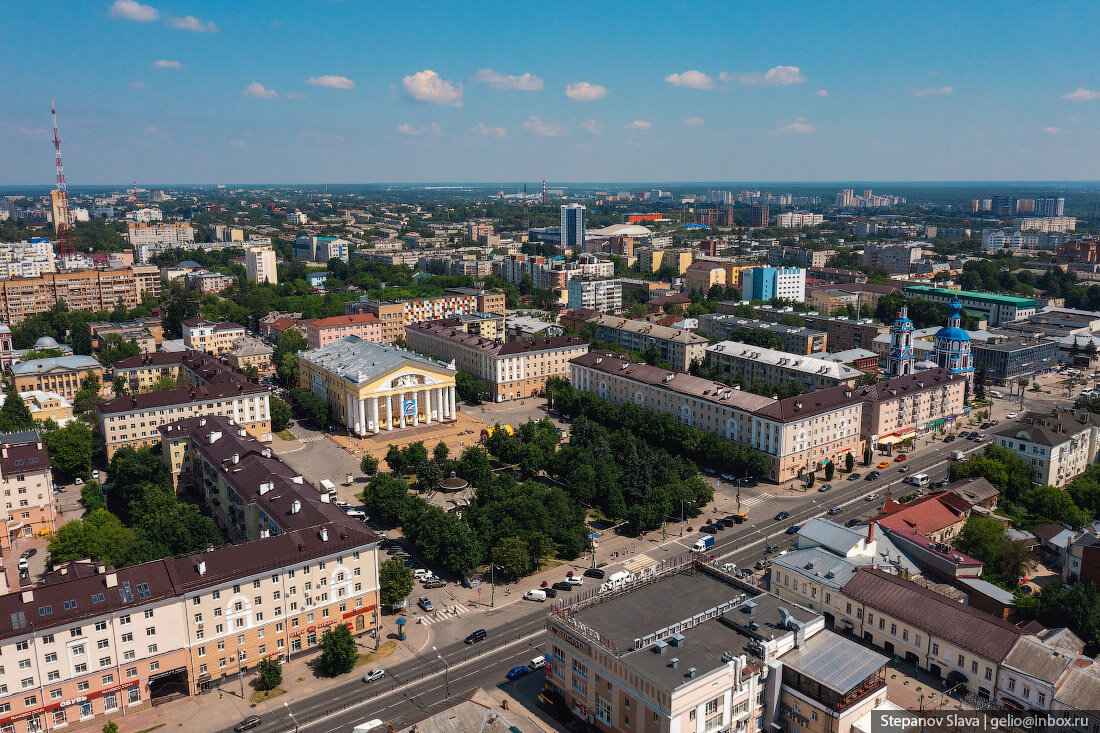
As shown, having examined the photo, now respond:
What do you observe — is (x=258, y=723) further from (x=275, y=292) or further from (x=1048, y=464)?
(x=275, y=292)

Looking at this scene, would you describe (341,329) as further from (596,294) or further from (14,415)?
(596,294)

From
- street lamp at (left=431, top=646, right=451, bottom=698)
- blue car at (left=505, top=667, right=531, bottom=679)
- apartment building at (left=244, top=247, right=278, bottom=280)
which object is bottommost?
street lamp at (left=431, top=646, right=451, bottom=698)

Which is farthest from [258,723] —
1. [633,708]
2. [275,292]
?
[275,292]

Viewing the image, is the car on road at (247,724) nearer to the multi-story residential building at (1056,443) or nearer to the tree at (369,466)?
the tree at (369,466)

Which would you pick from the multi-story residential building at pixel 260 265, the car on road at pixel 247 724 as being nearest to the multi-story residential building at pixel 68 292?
the multi-story residential building at pixel 260 265

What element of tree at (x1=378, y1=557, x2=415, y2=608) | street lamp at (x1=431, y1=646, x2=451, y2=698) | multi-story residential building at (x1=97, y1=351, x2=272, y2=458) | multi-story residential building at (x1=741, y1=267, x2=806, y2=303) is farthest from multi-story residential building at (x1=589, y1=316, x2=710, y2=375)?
street lamp at (x1=431, y1=646, x2=451, y2=698)

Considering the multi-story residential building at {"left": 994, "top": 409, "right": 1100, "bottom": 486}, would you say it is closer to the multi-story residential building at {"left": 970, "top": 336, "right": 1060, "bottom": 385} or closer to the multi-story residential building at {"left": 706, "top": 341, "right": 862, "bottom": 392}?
the multi-story residential building at {"left": 706, "top": 341, "right": 862, "bottom": 392}
